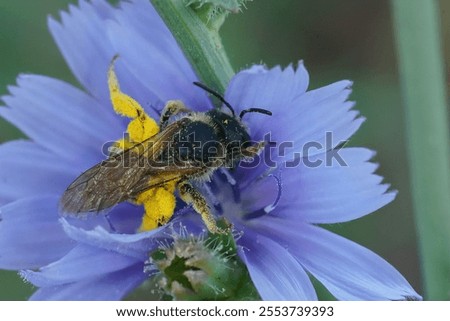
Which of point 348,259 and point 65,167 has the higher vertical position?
point 65,167

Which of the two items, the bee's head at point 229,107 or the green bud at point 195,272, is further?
the bee's head at point 229,107

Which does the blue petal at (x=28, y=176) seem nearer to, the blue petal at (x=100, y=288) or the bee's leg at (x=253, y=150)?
the blue petal at (x=100, y=288)

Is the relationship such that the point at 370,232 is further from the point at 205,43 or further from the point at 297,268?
the point at 205,43

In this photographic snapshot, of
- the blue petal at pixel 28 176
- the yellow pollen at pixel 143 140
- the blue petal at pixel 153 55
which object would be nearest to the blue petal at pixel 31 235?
the blue petal at pixel 28 176

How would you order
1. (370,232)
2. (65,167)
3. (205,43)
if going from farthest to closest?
(370,232)
(65,167)
(205,43)

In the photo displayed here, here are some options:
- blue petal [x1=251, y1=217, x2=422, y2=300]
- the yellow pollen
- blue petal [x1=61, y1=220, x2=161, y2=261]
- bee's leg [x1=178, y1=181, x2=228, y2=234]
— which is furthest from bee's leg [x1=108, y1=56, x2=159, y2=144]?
blue petal [x1=251, y1=217, x2=422, y2=300]

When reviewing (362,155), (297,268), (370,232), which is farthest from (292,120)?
(370,232)

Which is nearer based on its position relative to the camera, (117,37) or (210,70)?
(210,70)
